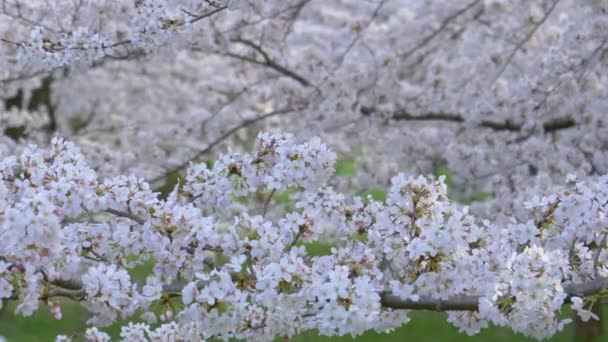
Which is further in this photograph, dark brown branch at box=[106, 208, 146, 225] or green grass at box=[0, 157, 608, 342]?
green grass at box=[0, 157, 608, 342]

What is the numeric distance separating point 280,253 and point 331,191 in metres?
0.55

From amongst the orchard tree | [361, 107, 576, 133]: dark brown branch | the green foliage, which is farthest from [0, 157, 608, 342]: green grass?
[361, 107, 576, 133]: dark brown branch

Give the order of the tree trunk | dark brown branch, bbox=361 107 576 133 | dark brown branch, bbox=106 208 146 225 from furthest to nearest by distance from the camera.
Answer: the tree trunk → dark brown branch, bbox=361 107 576 133 → dark brown branch, bbox=106 208 146 225

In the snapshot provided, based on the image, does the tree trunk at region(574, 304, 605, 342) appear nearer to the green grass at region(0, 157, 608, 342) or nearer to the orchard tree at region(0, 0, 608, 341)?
the green grass at region(0, 157, 608, 342)

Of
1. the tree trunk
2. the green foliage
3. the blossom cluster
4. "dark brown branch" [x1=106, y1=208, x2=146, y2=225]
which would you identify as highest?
the green foliage

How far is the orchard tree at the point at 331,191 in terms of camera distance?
302 cm

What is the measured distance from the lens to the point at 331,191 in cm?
367

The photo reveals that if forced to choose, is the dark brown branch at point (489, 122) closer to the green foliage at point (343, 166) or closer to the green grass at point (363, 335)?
the green foliage at point (343, 166)

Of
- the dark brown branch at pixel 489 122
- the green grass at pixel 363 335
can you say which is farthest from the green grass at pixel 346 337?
the dark brown branch at pixel 489 122

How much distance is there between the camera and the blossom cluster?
296 cm

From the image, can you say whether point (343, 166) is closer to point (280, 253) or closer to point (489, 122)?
point (489, 122)

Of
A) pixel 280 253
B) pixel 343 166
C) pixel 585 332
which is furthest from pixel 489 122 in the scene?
pixel 343 166

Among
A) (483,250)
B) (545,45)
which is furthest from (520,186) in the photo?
(483,250)

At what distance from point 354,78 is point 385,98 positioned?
1.89 ft
